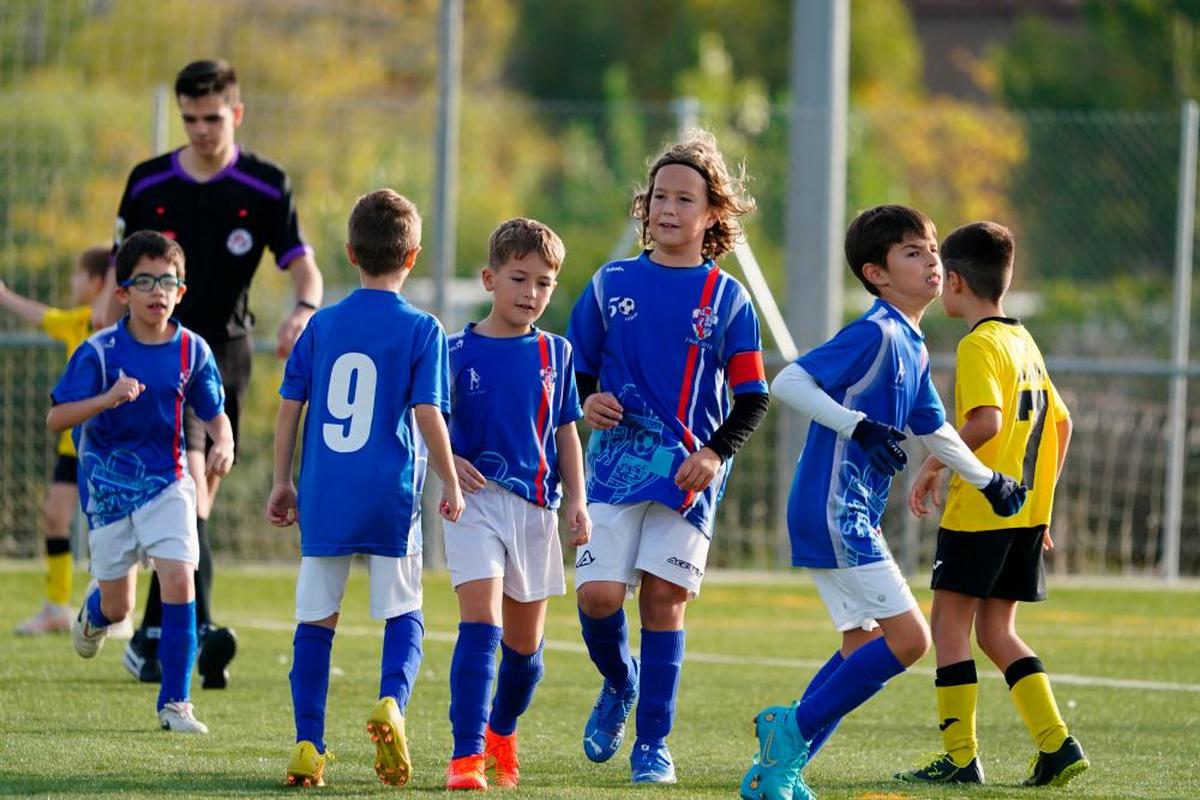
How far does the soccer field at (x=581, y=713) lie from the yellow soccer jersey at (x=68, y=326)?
87 cm

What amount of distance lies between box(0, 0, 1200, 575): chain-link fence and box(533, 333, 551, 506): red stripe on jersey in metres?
6.83

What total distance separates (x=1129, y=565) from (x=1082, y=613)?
6.41ft

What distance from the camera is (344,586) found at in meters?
5.69

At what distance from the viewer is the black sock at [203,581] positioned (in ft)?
26.0

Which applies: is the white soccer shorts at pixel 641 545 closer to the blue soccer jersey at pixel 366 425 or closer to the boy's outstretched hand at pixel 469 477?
the boy's outstretched hand at pixel 469 477

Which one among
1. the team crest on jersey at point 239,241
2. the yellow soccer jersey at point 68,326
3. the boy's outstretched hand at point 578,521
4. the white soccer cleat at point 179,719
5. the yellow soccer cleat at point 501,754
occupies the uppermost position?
the team crest on jersey at point 239,241

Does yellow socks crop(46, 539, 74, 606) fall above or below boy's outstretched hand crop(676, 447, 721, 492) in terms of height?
below

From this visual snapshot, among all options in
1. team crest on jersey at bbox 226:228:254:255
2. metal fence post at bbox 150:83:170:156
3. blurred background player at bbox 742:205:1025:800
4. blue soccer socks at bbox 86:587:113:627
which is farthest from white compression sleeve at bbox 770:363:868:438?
metal fence post at bbox 150:83:170:156

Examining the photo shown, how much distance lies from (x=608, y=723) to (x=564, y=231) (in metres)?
14.5

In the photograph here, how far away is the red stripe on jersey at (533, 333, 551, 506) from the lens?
584cm

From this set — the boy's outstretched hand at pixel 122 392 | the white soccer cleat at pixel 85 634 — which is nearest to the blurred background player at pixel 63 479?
the white soccer cleat at pixel 85 634

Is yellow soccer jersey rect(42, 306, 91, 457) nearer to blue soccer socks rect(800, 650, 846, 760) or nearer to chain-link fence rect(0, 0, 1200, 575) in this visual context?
chain-link fence rect(0, 0, 1200, 575)

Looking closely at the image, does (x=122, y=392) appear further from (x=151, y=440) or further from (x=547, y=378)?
(x=547, y=378)

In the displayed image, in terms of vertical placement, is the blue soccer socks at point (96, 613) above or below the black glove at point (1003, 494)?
below
